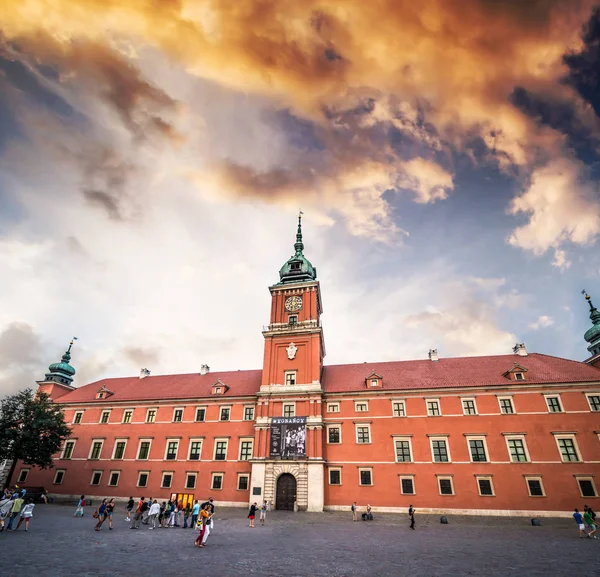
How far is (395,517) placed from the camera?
31.3 metres

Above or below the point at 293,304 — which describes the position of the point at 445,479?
below

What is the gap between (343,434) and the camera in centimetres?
3831

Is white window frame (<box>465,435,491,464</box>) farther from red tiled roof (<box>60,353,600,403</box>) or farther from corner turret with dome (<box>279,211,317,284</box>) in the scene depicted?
corner turret with dome (<box>279,211,317,284</box>)

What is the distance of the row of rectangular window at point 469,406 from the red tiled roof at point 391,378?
1.47 meters

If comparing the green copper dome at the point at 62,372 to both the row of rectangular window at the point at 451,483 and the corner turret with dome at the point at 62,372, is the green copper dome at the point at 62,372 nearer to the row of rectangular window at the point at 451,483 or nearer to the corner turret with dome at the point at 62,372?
the corner turret with dome at the point at 62,372

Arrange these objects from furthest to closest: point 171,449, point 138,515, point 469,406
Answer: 1. point 171,449
2. point 469,406
3. point 138,515

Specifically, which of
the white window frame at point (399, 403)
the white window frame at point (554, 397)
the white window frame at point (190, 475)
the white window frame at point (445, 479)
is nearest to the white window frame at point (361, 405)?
the white window frame at point (399, 403)

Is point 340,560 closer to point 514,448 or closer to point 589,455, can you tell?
point 514,448

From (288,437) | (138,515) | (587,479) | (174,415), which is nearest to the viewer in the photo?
(138,515)

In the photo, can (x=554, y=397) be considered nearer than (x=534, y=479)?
No

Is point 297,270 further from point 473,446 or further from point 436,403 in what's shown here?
point 473,446

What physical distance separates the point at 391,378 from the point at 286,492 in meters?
16.2

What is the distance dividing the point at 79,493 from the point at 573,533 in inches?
1876

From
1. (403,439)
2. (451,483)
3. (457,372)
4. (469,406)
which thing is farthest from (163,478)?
(457,372)
